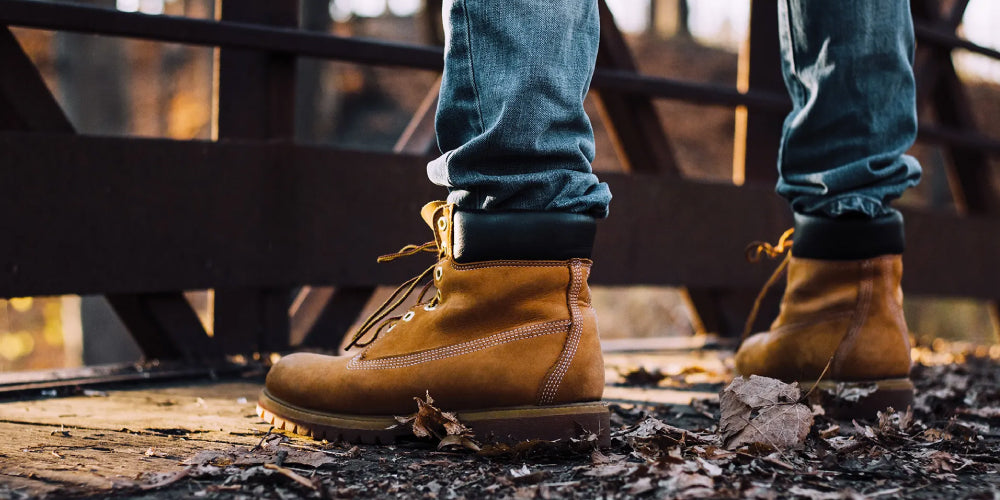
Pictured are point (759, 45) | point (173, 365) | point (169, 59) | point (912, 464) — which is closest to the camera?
point (912, 464)

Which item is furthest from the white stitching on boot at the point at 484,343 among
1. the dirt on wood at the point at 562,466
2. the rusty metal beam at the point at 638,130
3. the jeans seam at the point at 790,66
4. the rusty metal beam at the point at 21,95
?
the rusty metal beam at the point at 638,130

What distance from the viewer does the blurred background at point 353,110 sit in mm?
6773

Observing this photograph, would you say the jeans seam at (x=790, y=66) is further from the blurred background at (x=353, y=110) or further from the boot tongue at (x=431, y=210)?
the blurred background at (x=353, y=110)

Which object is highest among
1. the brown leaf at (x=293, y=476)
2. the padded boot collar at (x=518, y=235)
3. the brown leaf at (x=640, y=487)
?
the padded boot collar at (x=518, y=235)

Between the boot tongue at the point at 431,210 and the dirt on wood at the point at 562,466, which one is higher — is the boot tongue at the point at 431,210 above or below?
above

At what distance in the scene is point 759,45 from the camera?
319cm

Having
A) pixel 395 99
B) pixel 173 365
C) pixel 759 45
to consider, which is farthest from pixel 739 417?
pixel 395 99

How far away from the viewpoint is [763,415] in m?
1.31

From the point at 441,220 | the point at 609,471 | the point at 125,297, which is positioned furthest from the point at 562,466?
the point at 125,297

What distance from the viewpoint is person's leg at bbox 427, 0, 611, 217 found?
121 cm

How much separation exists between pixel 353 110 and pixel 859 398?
15.4 m

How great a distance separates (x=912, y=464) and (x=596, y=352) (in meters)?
0.52

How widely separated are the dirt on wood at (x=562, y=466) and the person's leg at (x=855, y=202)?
19 centimetres

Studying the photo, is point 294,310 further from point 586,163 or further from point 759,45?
point 759,45
